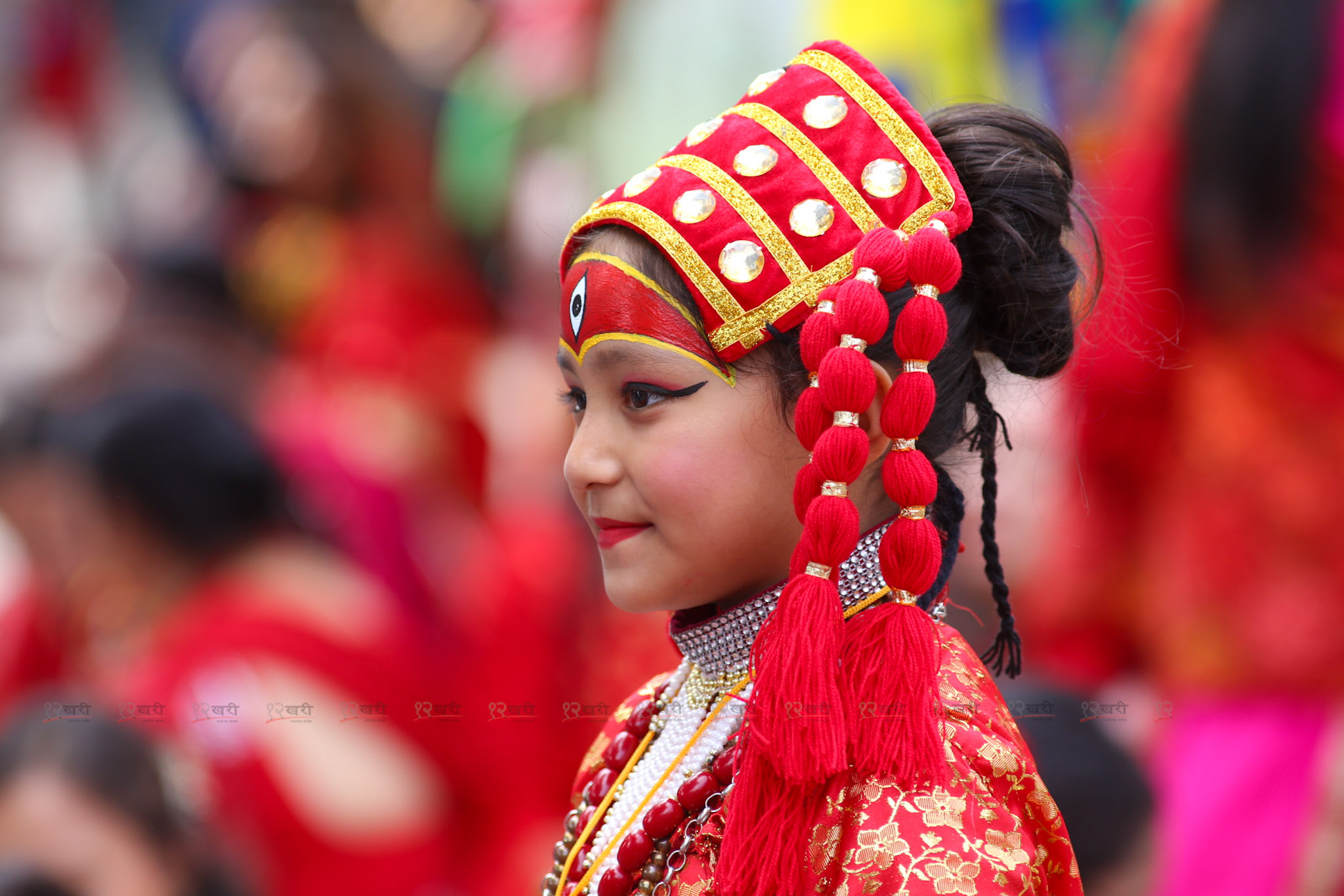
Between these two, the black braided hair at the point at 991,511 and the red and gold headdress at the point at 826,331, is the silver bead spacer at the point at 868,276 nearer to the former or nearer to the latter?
the red and gold headdress at the point at 826,331

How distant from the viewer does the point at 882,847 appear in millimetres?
1149

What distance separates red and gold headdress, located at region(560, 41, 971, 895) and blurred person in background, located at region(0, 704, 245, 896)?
4.58 ft

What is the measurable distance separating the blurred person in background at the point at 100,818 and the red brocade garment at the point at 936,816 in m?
1.17

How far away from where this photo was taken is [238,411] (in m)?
4.04

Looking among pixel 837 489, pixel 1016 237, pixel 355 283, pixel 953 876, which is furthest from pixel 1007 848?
pixel 355 283

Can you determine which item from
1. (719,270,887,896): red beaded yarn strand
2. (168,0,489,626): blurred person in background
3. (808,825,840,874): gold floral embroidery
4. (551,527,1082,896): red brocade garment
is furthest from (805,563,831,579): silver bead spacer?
(168,0,489,626): blurred person in background

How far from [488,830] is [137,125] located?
5266 mm

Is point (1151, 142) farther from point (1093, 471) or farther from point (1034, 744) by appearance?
point (1034, 744)

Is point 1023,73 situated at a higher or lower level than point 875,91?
higher

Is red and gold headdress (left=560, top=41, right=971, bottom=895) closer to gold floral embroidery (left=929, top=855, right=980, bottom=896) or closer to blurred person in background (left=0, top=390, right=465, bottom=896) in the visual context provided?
gold floral embroidery (left=929, top=855, right=980, bottom=896)

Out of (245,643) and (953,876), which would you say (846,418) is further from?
(245,643)

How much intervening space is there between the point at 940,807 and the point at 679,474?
37 centimetres

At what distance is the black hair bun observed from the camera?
1.38 metres

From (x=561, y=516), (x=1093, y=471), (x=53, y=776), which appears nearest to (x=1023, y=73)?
(x=1093, y=471)
